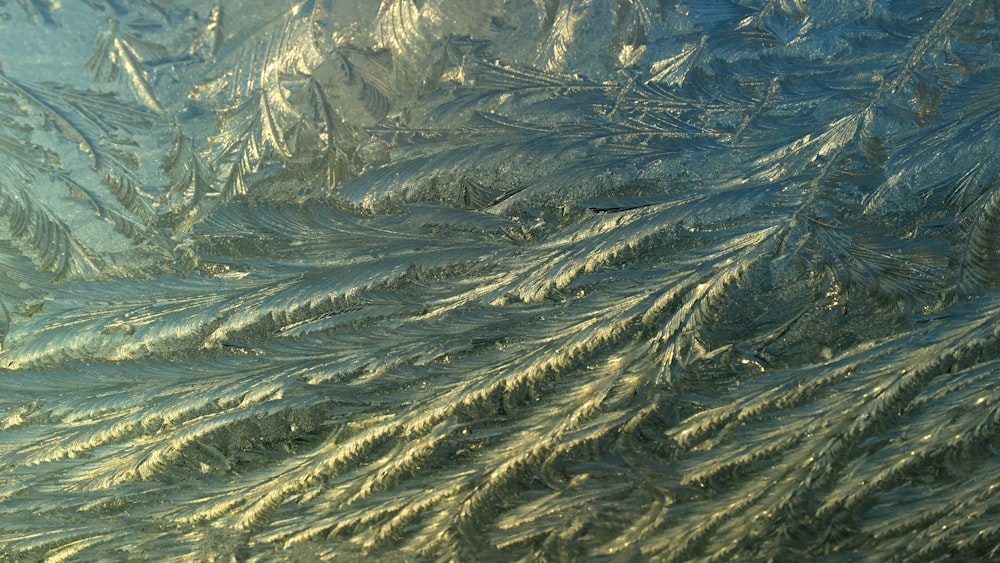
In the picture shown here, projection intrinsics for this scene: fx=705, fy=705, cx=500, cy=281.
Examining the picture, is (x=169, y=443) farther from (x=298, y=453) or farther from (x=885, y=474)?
(x=885, y=474)

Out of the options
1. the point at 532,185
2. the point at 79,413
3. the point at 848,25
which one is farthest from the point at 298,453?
the point at 848,25

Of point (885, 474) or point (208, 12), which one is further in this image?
point (208, 12)

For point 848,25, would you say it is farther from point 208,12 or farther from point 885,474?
point 208,12

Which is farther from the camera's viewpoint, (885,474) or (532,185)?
(532,185)

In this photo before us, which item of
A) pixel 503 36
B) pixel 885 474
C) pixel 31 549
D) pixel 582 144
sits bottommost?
pixel 885 474

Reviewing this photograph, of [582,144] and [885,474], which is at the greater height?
[582,144]

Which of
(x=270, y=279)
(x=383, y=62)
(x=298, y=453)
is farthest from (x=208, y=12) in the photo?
(x=298, y=453)
